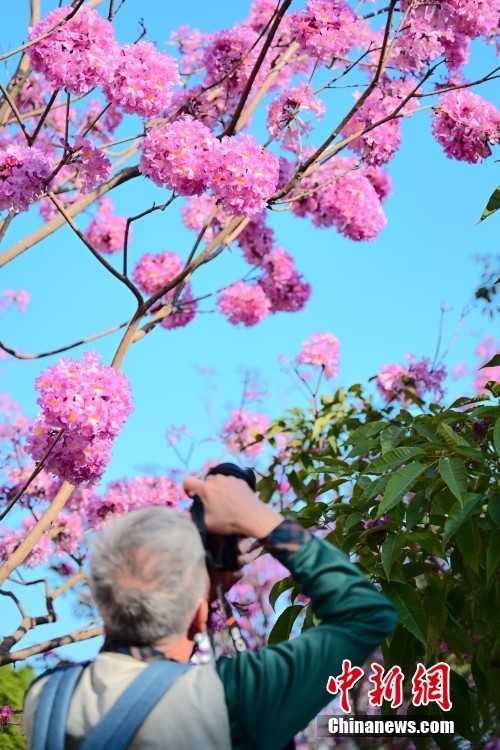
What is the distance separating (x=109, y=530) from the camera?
1.54 m

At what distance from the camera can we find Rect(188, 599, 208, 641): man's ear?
155 centimetres

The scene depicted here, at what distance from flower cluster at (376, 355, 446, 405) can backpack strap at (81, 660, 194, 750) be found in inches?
204

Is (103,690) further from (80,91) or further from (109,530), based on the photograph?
(80,91)

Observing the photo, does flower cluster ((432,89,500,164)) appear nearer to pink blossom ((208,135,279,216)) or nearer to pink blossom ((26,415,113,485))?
pink blossom ((208,135,279,216))

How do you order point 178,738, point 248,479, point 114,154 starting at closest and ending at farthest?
point 178,738, point 248,479, point 114,154

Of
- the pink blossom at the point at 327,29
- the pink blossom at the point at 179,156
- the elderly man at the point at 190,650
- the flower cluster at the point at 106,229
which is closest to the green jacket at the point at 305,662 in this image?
the elderly man at the point at 190,650

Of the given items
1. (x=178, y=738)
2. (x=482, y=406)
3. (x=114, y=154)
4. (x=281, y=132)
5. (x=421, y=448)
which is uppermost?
(x=114, y=154)

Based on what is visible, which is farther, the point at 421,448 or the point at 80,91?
the point at 80,91

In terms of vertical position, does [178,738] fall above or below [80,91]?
below

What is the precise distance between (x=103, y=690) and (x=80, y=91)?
122 inches

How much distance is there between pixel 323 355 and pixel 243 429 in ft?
3.29

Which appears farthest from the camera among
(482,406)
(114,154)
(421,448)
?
(114,154)

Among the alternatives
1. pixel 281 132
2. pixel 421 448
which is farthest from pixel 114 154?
pixel 421 448

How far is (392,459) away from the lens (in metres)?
2.95
